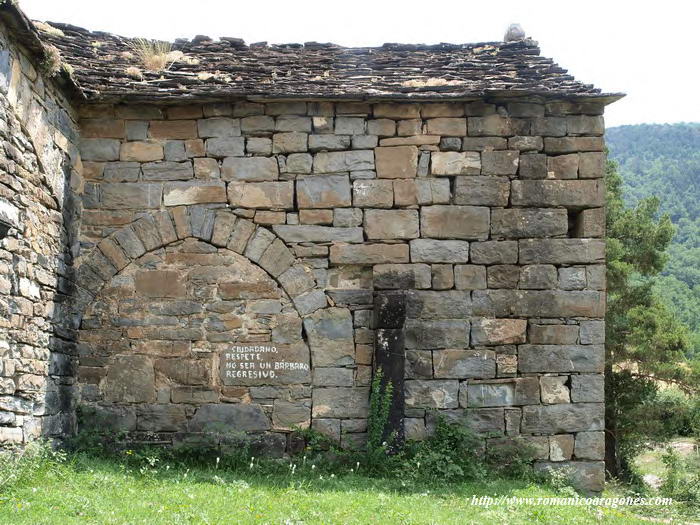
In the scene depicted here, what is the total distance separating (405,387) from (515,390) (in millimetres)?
1155

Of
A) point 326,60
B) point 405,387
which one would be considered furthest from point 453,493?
point 326,60

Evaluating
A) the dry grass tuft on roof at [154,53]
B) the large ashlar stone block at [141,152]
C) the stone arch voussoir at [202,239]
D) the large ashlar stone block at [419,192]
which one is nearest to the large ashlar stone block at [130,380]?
the stone arch voussoir at [202,239]

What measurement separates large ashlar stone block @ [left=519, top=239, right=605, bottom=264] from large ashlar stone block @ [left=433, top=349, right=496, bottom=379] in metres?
1.10

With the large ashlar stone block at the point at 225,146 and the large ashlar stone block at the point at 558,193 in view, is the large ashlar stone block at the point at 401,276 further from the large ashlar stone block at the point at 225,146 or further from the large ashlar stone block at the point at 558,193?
the large ashlar stone block at the point at 225,146

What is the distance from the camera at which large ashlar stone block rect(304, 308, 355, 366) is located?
738 cm

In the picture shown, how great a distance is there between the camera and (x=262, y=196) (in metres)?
7.59

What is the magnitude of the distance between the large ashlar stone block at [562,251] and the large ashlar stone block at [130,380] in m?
4.13

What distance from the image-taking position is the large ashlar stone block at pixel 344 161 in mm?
7641

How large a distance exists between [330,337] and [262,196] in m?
1.67

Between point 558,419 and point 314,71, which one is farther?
point 314,71

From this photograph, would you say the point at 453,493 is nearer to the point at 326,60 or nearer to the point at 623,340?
the point at 326,60

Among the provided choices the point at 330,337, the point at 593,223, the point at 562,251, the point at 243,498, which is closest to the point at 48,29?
the point at 330,337

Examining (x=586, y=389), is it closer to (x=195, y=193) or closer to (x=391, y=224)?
(x=391, y=224)

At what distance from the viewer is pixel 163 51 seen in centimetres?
859
